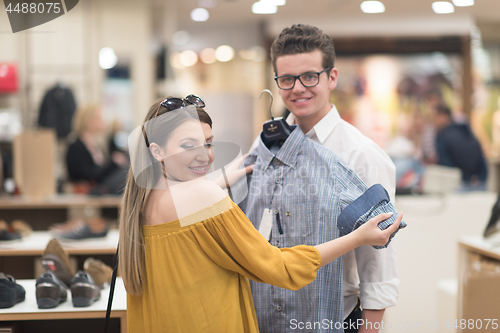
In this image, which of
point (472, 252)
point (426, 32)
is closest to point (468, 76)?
point (426, 32)

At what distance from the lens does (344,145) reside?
1.42m

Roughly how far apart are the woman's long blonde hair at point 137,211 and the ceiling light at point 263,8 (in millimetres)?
5465

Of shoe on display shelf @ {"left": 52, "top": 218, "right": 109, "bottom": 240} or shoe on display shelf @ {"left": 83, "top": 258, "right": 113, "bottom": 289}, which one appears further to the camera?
shoe on display shelf @ {"left": 52, "top": 218, "right": 109, "bottom": 240}

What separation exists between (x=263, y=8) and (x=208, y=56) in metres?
1.79

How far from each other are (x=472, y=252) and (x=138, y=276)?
224cm

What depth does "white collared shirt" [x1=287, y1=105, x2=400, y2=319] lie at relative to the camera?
132cm

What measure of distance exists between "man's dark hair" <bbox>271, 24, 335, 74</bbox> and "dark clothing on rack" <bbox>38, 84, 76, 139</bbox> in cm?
525

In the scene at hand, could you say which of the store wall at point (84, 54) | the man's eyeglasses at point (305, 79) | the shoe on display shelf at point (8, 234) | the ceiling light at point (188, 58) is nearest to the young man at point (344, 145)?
the man's eyeglasses at point (305, 79)

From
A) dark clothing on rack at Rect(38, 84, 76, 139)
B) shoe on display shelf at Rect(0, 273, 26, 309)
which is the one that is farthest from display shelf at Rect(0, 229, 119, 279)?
dark clothing on rack at Rect(38, 84, 76, 139)

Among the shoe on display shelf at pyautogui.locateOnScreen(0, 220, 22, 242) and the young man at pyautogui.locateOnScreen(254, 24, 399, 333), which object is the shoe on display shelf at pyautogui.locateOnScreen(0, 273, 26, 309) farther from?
the shoe on display shelf at pyautogui.locateOnScreen(0, 220, 22, 242)

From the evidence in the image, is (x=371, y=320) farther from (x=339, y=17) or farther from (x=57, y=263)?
(x=339, y=17)

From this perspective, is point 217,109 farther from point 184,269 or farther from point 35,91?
point 35,91

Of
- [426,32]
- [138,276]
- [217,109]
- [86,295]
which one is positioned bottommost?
[86,295]

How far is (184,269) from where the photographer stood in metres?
1.10
